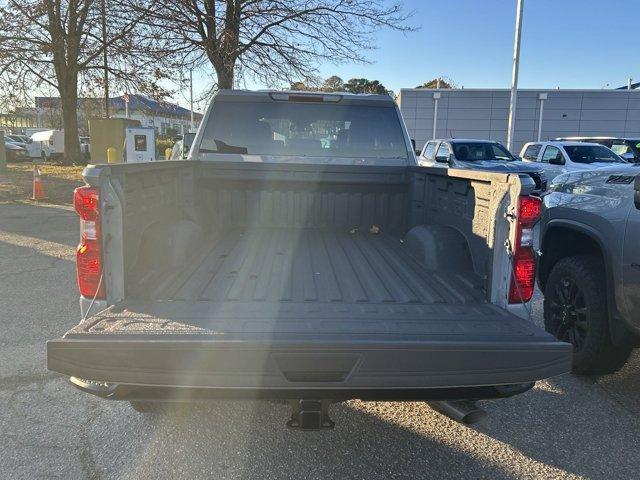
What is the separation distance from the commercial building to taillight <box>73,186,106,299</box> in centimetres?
3326

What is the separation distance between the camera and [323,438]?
313 cm

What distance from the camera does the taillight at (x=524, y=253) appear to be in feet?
8.36

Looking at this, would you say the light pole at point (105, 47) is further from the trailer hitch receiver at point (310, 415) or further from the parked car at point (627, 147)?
the trailer hitch receiver at point (310, 415)

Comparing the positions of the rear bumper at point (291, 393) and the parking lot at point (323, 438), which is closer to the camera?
the rear bumper at point (291, 393)

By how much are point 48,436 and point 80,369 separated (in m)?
1.36

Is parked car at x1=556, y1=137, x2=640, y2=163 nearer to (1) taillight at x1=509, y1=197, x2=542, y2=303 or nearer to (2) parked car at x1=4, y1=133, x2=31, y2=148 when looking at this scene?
(1) taillight at x1=509, y1=197, x2=542, y2=303

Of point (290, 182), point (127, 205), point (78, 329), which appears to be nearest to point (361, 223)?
point (290, 182)

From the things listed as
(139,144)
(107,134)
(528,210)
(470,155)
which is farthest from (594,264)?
(107,134)

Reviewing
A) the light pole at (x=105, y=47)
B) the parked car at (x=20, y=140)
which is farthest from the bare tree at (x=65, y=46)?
the parked car at (x=20, y=140)

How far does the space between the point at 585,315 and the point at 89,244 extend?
3407 millimetres

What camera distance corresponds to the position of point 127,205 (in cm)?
270

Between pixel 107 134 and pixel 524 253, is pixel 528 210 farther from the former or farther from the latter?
pixel 107 134

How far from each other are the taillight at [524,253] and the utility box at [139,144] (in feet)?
55.4

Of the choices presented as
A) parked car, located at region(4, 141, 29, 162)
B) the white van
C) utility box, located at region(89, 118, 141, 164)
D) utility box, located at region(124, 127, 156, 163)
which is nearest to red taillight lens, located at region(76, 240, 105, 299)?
utility box, located at region(124, 127, 156, 163)
